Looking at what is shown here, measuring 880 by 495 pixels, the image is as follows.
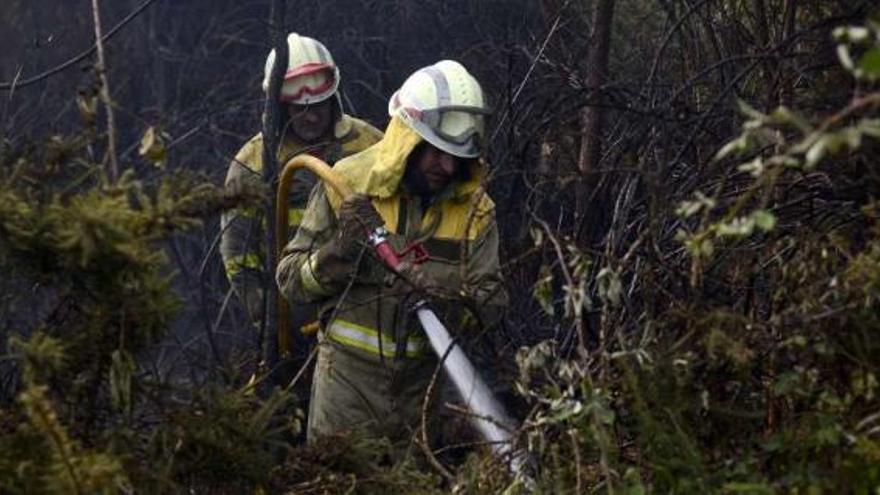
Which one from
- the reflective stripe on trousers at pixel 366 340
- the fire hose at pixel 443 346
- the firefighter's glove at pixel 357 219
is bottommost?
the reflective stripe on trousers at pixel 366 340

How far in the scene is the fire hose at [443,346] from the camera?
14.3 ft

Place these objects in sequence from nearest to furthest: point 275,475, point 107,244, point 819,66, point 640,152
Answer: point 107,244, point 275,475, point 819,66, point 640,152

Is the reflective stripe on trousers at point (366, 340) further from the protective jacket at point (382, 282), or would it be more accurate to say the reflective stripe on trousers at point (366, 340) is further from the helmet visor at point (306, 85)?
the helmet visor at point (306, 85)

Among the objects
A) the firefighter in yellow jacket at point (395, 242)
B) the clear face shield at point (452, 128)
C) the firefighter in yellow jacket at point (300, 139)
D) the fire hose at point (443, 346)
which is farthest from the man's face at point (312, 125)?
the clear face shield at point (452, 128)

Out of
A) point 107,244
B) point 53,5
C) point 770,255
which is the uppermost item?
point 107,244

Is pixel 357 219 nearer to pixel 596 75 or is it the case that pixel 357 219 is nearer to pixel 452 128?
pixel 452 128

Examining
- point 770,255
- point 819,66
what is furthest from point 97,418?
point 819,66

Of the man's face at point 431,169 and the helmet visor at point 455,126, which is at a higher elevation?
the helmet visor at point 455,126

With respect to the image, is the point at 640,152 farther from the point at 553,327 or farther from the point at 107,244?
the point at 107,244

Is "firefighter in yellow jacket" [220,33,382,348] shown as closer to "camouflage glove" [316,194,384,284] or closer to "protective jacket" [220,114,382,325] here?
"protective jacket" [220,114,382,325]

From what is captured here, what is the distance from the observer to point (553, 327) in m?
5.96

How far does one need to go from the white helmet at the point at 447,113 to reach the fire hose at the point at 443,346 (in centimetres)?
31

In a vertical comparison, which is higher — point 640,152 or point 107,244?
point 107,244

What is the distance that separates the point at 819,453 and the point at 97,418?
5.05 ft
